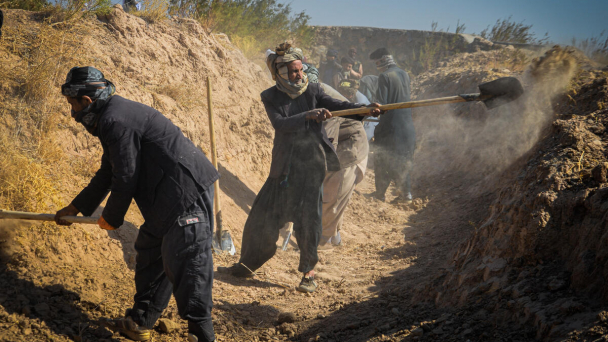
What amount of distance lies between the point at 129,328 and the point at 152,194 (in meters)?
0.87

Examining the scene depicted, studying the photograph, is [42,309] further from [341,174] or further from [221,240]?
[341,174]

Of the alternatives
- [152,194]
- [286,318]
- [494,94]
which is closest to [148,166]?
[152,194]

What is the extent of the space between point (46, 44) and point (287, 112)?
289 cm

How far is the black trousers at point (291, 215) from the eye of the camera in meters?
4.16

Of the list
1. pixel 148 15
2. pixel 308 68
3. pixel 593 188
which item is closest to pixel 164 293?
pixel 593 188

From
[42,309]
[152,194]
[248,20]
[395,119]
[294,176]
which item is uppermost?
[248,20]

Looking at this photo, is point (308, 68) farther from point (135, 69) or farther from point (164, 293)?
point (164, 293)

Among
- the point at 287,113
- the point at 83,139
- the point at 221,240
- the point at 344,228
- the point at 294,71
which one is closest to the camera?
the point at 294,71

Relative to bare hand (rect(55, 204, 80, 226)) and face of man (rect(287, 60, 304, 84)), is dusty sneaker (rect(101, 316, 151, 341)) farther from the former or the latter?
face of man (rect(287, 60, 304, 84))

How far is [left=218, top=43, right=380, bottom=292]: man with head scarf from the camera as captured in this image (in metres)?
4.12

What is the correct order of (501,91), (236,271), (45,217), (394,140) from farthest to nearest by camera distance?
(394,140) → (236,271) → (501,91) → (45,217)

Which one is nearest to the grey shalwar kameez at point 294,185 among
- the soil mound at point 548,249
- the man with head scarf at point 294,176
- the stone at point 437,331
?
the man with head scarf at point 294,176

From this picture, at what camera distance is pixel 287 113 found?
4168 millimetres

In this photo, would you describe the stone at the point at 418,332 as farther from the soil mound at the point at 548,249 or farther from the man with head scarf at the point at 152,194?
the man with head scarf at the point at 152,194
